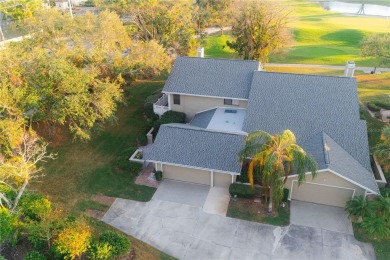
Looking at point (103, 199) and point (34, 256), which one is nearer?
point (34, 256)

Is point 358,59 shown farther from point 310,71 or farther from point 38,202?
point 38,202

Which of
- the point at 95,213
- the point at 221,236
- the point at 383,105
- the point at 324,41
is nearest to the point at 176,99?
the point at 95,213

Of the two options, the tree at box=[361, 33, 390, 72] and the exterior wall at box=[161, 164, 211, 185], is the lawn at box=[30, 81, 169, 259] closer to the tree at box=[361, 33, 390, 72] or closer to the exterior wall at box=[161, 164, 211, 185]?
the exterior wall at box=[161, 164, 211, 185]

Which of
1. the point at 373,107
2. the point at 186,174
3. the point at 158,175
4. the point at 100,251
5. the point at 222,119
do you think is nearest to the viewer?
the point at 100,251

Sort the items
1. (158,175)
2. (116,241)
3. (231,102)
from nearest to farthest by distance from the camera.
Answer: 1. (116,241)
2. (158,175)
3. (231,102)

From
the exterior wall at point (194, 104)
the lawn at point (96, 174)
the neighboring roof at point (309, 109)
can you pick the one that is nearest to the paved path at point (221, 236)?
the lawn at point (96, 174)

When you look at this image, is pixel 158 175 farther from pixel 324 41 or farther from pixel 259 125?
pixel 324 41

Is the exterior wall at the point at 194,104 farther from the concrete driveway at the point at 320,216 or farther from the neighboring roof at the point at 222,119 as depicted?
the concrete driveway at the point at 320,216

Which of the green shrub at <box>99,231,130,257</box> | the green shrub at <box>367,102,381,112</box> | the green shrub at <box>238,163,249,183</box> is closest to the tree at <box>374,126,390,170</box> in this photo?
the green shrub at <box>238,163,249,183</box>
